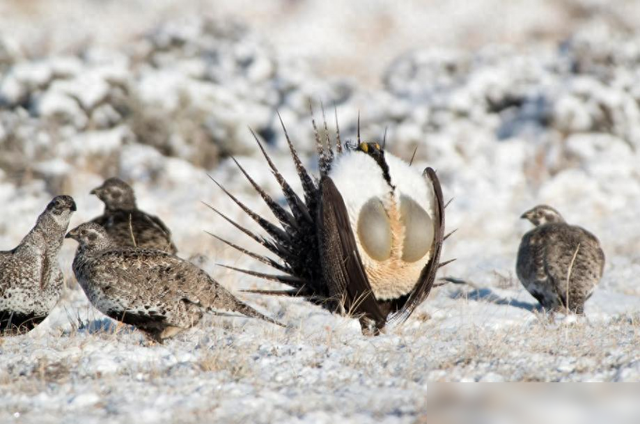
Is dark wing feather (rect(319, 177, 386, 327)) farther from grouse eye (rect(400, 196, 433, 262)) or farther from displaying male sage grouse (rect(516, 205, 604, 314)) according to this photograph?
displaying male sage grouse (rect(516, 205, 604, 314))

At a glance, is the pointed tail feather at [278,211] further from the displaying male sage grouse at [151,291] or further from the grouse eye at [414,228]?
the grouse eye at [414,228]

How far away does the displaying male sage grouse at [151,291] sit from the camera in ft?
11.5

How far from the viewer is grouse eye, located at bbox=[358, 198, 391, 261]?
3.58 meters

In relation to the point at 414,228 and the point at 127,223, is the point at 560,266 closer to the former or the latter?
the point at 414,228

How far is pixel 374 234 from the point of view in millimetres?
3590

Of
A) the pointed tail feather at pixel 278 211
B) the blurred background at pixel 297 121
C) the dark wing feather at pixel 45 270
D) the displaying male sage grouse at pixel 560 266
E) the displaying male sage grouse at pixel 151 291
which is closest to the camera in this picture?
the displaying male sage grouse at pixel 151 291

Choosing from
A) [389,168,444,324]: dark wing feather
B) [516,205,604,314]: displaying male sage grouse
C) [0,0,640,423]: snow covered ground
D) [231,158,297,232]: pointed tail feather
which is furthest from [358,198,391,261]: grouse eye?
[516,205,604,314]: displaying male sage grouse

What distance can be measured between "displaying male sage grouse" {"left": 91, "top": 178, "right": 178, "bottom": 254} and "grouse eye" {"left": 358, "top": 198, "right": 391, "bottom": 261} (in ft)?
5.92

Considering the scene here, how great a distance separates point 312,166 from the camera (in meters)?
10.7

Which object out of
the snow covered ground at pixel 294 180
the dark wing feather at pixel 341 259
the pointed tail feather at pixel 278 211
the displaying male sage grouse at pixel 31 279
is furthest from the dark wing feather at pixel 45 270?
the dark wing feather at pixel 341 259

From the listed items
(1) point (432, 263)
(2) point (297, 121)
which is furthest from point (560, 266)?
(2) point (297, 121)

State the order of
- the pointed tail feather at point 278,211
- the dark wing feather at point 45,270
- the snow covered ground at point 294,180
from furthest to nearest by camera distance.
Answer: the pointed tail feather at point 278,211, the dark wing feather at point 45,270, the snow covered ground at point 294,180

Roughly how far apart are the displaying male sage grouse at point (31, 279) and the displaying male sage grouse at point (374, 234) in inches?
44.7

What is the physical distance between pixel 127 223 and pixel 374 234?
2249 mm
